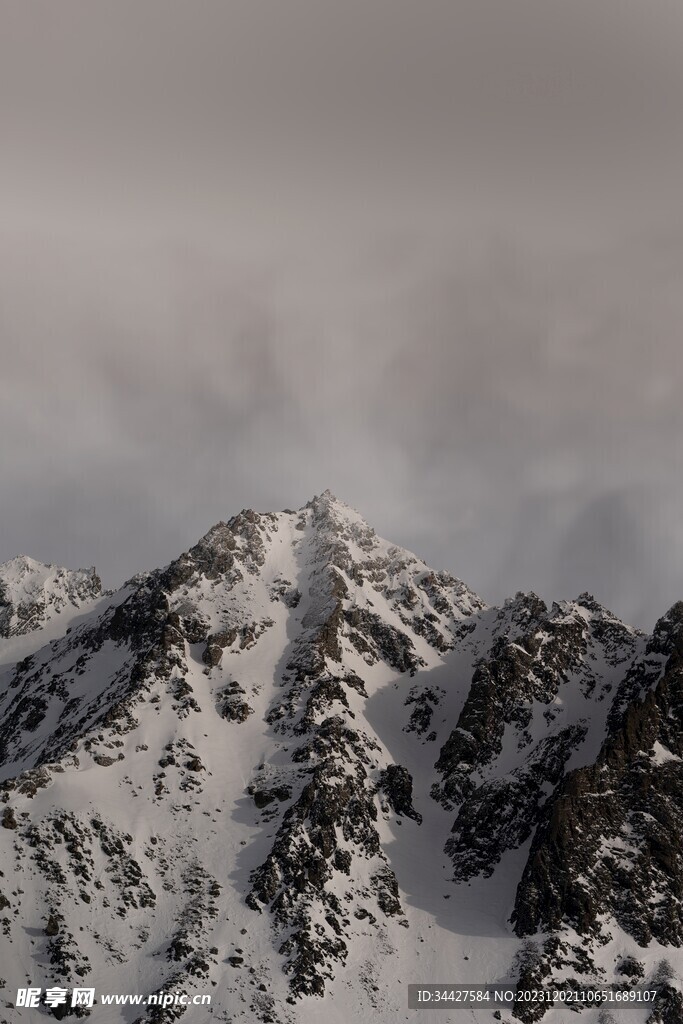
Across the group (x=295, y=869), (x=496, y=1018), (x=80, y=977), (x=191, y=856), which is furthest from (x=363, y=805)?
(x=80, y=977)

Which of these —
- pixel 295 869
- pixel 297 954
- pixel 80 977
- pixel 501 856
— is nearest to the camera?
pixel 80 977

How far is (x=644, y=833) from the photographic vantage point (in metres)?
170

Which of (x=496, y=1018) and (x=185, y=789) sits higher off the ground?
(x=185, y=789)

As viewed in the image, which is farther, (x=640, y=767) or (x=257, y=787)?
(x=257, y=787)

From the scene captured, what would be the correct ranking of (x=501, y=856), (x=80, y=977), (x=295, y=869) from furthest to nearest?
(x=501, y=856) < (x=295, y=869) < (x=80, y=977)

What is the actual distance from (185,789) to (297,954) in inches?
1863

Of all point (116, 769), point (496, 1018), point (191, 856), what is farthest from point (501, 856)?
point (116, 769)

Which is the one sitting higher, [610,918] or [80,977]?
[610,918]

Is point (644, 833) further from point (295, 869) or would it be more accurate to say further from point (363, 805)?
point (295, 869)

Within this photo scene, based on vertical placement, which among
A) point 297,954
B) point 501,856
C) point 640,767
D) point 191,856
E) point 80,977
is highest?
point 640,767

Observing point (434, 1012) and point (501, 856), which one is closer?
point (434, 1012)

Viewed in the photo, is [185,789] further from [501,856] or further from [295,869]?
[501,856]

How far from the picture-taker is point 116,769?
185 metres

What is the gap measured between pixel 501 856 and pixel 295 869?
44.6 m
